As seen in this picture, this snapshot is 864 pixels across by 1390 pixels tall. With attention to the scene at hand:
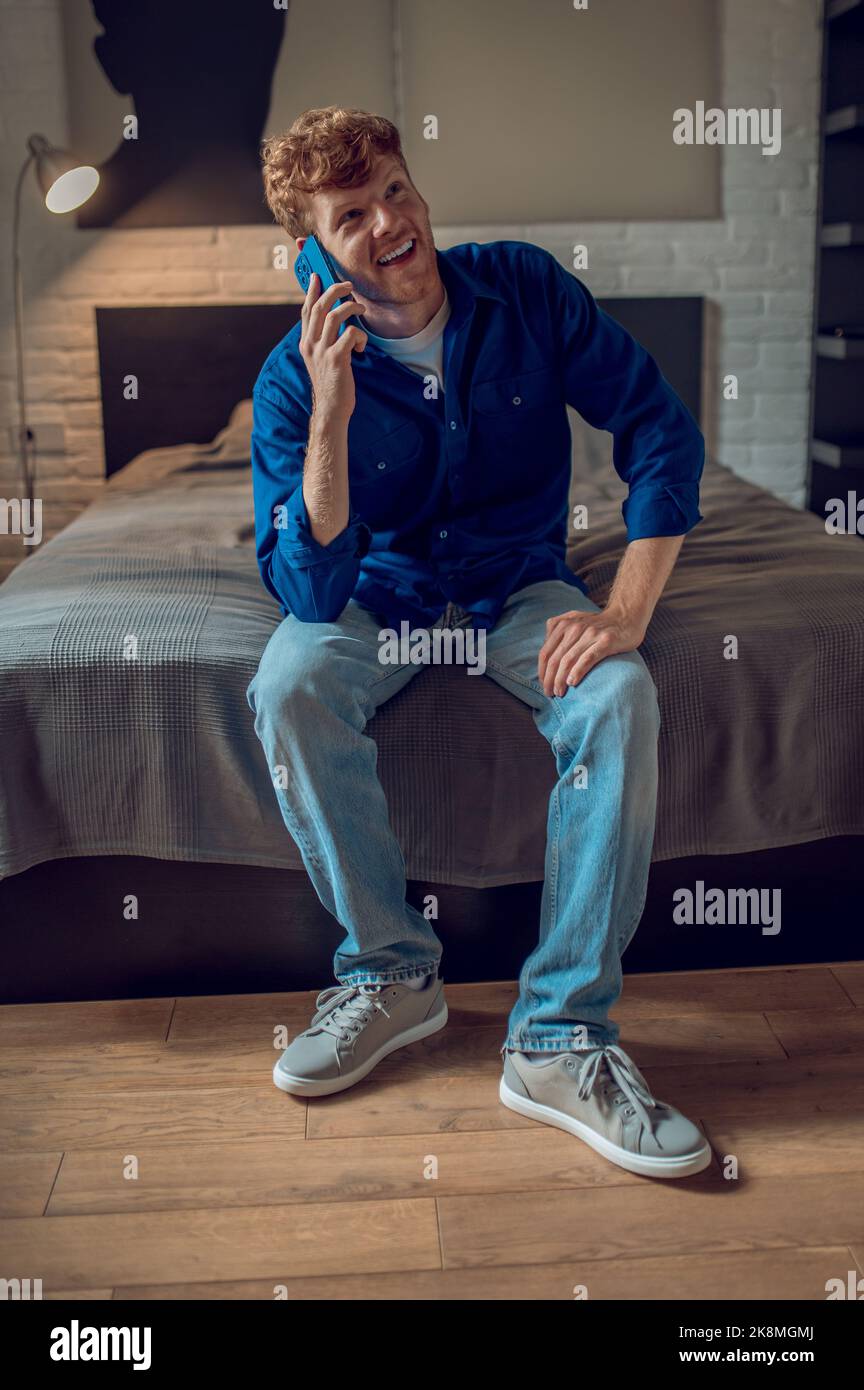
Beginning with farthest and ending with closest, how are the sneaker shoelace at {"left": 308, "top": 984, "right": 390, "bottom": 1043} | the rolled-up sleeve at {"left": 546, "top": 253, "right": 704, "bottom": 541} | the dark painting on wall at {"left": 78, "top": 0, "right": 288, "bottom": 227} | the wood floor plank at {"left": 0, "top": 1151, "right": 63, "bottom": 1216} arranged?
the dark painting on wall at {"left": 78, "top": 0, "right": 288, "bottom": 227} → the rolled-up sleeve at {"left": 546, "top": 253, "right": 704, "bottom": 541} → the sneaker shoelace at {"left": 308, "top": 984, "right": 390, "bottom": 1043} → the wood floor plank at {"left": 0, "top": 1151, "right": 63, "bottom": 1216}

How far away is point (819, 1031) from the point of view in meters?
1.70

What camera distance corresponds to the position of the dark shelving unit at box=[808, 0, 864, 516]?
3471mm

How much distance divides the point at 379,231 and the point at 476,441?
0.30m

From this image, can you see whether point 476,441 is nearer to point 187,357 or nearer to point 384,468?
point 384,468

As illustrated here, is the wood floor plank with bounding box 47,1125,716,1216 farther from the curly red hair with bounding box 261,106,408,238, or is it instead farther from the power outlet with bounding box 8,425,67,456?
the power outlet with bounding box 8,425,67,456

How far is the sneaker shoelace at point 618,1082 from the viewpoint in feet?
4.80

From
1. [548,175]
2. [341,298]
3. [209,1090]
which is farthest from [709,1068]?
[548,175]

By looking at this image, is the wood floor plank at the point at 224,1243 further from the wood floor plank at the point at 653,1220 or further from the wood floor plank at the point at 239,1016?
the wood floor plank at the point at 239,1016

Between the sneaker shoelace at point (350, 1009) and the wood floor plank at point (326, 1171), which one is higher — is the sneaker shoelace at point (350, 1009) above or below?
above

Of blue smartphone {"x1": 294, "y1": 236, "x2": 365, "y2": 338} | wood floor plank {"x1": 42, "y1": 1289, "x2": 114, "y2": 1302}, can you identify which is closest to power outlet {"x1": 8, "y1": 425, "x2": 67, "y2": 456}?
blue smartphone {"x1": 294, "y1": 236, "x2": 365, "y2": 338}

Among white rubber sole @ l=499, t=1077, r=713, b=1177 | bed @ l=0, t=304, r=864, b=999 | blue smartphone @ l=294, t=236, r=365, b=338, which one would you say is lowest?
white rubber sole @ l=499, t=1077, r=713, b=1177

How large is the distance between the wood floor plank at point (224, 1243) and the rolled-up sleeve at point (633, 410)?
0.91 meters

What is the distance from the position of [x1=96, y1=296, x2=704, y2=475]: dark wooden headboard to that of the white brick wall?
70mm

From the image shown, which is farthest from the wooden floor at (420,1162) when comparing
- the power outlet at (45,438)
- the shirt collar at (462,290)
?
the power outlet at (45,438)
